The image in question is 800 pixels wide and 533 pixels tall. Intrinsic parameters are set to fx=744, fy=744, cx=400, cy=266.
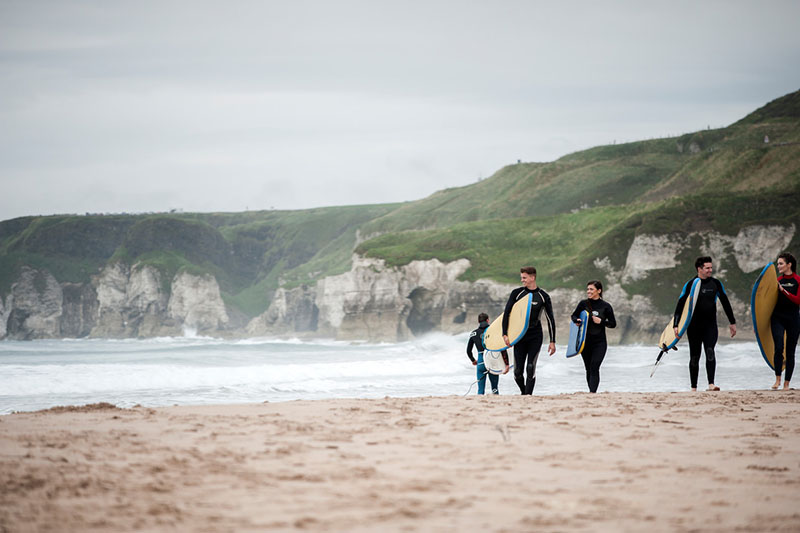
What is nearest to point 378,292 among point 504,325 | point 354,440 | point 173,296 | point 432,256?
point 432,256

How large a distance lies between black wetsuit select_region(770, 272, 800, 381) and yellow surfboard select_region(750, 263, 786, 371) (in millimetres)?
76

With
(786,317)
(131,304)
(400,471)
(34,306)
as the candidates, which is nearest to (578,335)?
(786,317)

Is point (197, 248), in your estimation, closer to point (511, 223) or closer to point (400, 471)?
point (511, 223)

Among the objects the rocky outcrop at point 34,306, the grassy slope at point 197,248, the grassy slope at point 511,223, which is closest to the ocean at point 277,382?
the grassy slope at point 511,223

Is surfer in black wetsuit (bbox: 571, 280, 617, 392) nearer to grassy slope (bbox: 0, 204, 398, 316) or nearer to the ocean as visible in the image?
the ocean

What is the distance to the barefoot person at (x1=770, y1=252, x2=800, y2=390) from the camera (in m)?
11.2

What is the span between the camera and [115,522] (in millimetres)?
4160

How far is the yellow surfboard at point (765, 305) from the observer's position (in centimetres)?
1145

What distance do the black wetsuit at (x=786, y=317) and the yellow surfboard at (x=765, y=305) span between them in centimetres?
8

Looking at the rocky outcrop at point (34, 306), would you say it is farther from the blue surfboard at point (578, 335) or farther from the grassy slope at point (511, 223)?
the blue surfboard at point (578, 335)

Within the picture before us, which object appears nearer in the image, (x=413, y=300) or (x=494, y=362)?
(x=494, y=362)

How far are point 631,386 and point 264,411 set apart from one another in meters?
14.4

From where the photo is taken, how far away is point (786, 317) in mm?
11367

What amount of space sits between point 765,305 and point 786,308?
0.31m
